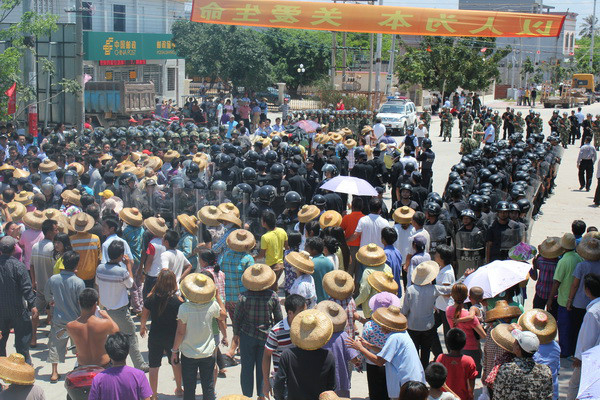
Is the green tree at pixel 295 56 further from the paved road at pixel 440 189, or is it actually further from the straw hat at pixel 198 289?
the straw hat at pixel 198 289

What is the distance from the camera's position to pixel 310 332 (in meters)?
5.85

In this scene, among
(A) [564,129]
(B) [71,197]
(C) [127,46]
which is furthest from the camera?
(C) [127,46]

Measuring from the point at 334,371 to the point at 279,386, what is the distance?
17.7 inches

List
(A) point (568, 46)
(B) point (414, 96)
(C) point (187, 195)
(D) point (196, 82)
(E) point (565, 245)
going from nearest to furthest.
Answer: (E) point (565, 245) < (C) point (187, 195) < (B) point (414, 96) < (D) point (196, 82) < (A) point (568, 46)

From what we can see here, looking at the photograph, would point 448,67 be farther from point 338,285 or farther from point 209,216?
point 338,285

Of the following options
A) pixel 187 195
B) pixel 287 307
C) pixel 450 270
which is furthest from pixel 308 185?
pixel 287 307

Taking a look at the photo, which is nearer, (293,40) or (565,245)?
(565,245)

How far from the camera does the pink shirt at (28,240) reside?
9.73 m

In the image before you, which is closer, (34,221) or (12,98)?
(34,221)

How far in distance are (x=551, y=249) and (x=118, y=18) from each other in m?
42.6

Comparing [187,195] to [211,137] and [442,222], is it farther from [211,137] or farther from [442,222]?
[211,137]

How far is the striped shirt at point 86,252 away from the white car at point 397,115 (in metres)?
24.0

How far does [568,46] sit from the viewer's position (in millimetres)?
115688

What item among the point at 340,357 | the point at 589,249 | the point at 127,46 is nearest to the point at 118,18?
the point at 127,46
